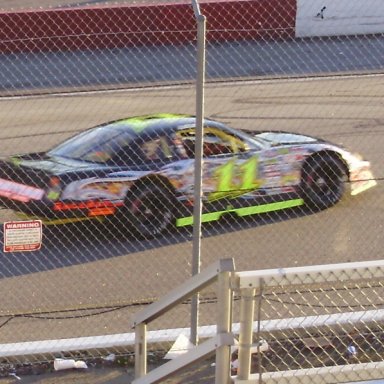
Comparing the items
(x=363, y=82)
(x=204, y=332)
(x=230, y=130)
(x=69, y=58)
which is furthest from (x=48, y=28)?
(x=204, y=332)

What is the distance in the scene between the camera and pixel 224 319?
588 cm

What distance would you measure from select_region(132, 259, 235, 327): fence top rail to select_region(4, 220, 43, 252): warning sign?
4.57ft

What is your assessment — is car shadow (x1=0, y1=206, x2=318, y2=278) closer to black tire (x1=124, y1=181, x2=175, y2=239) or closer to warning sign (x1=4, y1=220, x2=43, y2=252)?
black tire (x1=124, y1=181, x2=175, y2=239)

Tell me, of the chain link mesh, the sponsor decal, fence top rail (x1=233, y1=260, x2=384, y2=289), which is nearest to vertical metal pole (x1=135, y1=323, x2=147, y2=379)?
the chain link mesh

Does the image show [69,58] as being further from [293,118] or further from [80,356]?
[80,356]

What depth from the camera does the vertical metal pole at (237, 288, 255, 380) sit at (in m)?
5.75

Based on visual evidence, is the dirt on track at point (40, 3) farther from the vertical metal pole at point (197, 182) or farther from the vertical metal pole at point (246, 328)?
the vertical metal pole at point (246, 328)

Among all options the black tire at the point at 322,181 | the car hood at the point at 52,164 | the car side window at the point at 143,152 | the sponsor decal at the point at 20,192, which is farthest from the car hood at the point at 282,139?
the sponsor decal at the point at 20,192

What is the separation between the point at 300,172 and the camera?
11.4m

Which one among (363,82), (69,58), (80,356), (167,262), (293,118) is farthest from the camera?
(69,58)

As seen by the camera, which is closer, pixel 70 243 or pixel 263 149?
pixel 70 243

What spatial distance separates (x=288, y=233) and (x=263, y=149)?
90 cm

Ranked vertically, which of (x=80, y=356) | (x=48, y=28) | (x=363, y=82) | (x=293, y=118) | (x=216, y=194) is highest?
(x=48, y=28)

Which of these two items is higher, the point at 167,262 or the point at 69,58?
the point at 69,58
